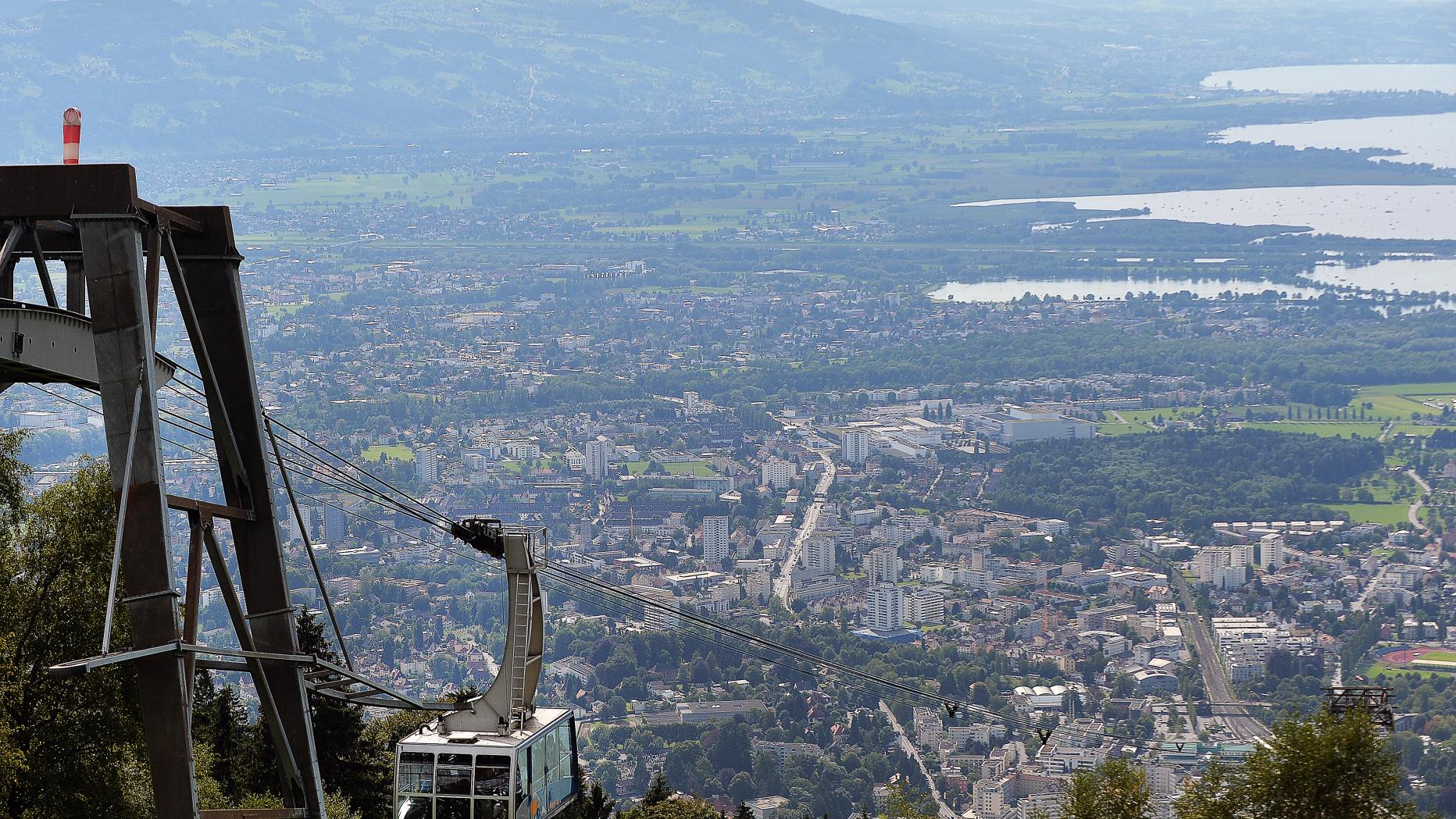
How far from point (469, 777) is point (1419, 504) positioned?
86589 millimetres

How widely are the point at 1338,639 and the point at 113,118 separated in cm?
13125

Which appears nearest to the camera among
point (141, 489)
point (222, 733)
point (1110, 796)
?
point (141, 489)

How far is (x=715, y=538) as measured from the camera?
80938mm

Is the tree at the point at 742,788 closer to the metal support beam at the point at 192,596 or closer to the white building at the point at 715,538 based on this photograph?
the white building at the point at 715,538

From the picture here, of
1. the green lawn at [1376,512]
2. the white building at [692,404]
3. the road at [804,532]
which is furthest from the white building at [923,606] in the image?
the white building at [692,404]

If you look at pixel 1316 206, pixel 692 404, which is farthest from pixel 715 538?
pixel 1316 206

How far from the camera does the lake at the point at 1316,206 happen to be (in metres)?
178

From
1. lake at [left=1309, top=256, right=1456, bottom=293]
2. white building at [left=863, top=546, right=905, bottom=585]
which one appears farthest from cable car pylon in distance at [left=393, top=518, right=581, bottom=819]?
lake at [left=1309, top=256, right=1456, bottom=293]

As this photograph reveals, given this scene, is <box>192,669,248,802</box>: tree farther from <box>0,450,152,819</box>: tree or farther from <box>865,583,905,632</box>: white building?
<box>865,583,905,632</box>: white building

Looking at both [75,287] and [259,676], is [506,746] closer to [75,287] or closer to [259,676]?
[259,676]

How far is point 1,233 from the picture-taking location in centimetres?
868

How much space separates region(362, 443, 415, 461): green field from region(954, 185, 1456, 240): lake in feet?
340

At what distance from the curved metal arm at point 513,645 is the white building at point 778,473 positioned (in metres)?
79.3

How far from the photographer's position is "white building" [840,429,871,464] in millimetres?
100562
